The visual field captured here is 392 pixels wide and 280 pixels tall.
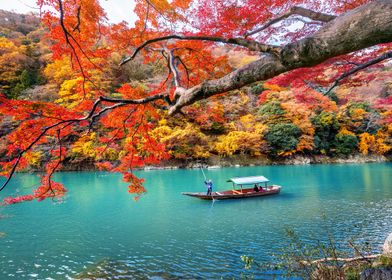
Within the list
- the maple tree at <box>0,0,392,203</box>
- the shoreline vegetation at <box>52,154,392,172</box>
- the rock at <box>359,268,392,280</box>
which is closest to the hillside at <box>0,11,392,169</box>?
the shoreline vegetation at <box>52,154,392,172</box>

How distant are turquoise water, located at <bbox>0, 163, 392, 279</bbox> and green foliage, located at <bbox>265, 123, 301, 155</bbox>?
413 inches

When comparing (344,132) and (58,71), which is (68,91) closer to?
(58,71)

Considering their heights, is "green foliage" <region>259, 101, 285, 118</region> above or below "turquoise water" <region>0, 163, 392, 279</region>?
above

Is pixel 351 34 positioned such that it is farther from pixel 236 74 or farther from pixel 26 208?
pixel 26 208

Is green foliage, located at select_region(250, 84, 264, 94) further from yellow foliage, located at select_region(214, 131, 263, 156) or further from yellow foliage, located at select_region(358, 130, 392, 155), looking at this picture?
yellow foliage, located at select_region(358, 130, 392, 155)

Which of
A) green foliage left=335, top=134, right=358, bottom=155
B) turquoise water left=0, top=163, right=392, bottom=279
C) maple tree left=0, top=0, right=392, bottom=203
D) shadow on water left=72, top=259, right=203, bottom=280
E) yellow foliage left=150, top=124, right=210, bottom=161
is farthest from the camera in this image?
green foliage left=335, top=134, right=358, bottom=155

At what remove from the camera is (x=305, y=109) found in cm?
2697

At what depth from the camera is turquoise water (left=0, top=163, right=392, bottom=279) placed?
21.4 feet

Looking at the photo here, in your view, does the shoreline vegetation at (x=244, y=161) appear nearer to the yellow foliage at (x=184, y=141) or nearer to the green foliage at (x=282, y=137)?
the yellow foliage at (x=184, y=141)

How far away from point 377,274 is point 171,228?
670cm

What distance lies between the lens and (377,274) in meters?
3.21

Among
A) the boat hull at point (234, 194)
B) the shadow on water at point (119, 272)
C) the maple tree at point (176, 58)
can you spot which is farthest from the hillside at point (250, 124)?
the shadow on water at point (119, 272)

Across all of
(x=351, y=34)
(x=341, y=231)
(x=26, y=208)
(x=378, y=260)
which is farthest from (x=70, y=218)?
(x=351, y=34)

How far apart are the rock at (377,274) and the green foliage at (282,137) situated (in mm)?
23394
